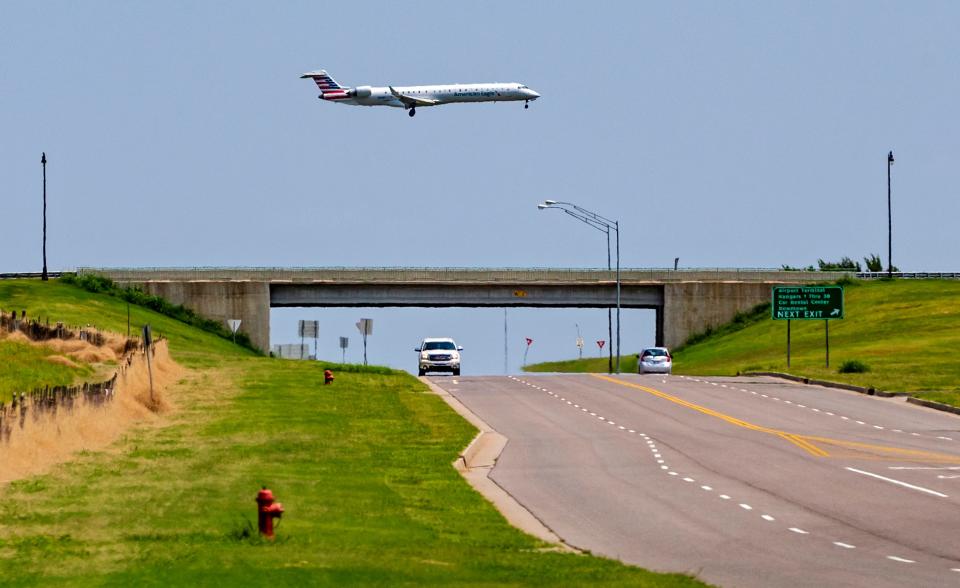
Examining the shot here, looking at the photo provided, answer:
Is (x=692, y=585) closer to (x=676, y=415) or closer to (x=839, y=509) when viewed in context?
(x=839, y=509)

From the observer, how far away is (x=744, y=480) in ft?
104

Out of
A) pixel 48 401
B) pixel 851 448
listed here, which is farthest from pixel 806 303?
pixel 48 401

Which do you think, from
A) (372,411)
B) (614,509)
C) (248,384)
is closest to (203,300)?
(248,384)

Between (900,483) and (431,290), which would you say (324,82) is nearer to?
(431,290)

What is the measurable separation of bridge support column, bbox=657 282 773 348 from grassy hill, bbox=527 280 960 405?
4.29 ft

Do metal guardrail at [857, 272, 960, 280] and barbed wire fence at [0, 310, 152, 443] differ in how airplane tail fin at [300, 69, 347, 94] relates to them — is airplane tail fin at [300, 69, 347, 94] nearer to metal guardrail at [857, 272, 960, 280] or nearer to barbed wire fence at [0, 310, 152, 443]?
metal guardrail at [857, 272, 960, 280]

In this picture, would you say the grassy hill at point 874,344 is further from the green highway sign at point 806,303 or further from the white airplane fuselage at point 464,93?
the white airplane fuselage at point 464,93

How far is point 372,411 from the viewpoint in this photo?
152 feet

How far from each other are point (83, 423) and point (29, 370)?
13479 mm

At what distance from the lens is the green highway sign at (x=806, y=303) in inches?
2849

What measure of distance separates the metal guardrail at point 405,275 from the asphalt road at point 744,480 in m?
50.5

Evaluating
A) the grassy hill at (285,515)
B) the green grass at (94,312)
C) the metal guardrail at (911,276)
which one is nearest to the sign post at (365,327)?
the green grass at (94,312)

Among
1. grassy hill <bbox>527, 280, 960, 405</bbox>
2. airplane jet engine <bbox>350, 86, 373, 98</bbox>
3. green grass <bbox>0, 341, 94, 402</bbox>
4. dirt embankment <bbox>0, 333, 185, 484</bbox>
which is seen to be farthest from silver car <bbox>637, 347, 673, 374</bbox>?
airplane jet engine <bbox>350, 86, 373, 98</bbox>

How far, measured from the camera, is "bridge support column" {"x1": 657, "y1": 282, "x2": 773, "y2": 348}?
366 ft
